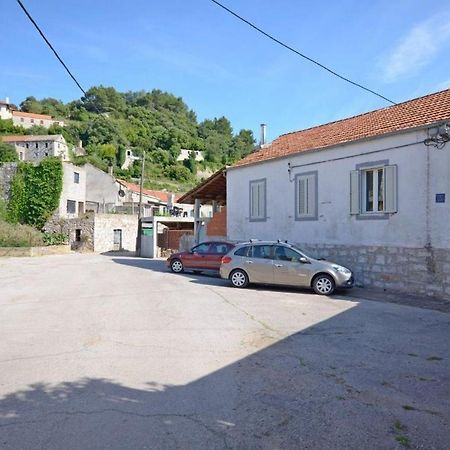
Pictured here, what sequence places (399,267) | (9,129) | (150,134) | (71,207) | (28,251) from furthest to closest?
(150,134)
(9,129)
(71,207)
(28,251)
(399,267)

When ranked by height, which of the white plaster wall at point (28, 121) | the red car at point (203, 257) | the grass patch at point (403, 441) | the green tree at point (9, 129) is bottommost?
the grass patch at point (403, 441)

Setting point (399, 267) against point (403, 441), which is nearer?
point (403, 441)

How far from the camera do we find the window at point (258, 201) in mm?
18406

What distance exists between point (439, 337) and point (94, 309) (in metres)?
7.06

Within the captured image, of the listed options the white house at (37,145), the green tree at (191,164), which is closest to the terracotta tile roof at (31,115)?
the white house at (37,145)

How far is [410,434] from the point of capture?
374 centimetres

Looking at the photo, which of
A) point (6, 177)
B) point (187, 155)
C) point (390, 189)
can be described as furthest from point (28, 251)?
point (187, 155)

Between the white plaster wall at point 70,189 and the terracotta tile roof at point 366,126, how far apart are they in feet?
90.1

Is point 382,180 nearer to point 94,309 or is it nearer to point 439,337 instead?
point 439,337

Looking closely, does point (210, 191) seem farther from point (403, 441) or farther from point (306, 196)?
point (403, 441)

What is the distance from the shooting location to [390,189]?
42.8ft

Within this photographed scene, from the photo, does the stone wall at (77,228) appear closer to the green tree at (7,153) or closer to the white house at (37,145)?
the green tree at (7,153)

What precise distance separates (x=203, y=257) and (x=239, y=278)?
4.57 metres

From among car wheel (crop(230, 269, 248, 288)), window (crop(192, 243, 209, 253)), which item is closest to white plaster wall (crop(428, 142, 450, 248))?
car wheel (crop(230, 269, 248, 288))
